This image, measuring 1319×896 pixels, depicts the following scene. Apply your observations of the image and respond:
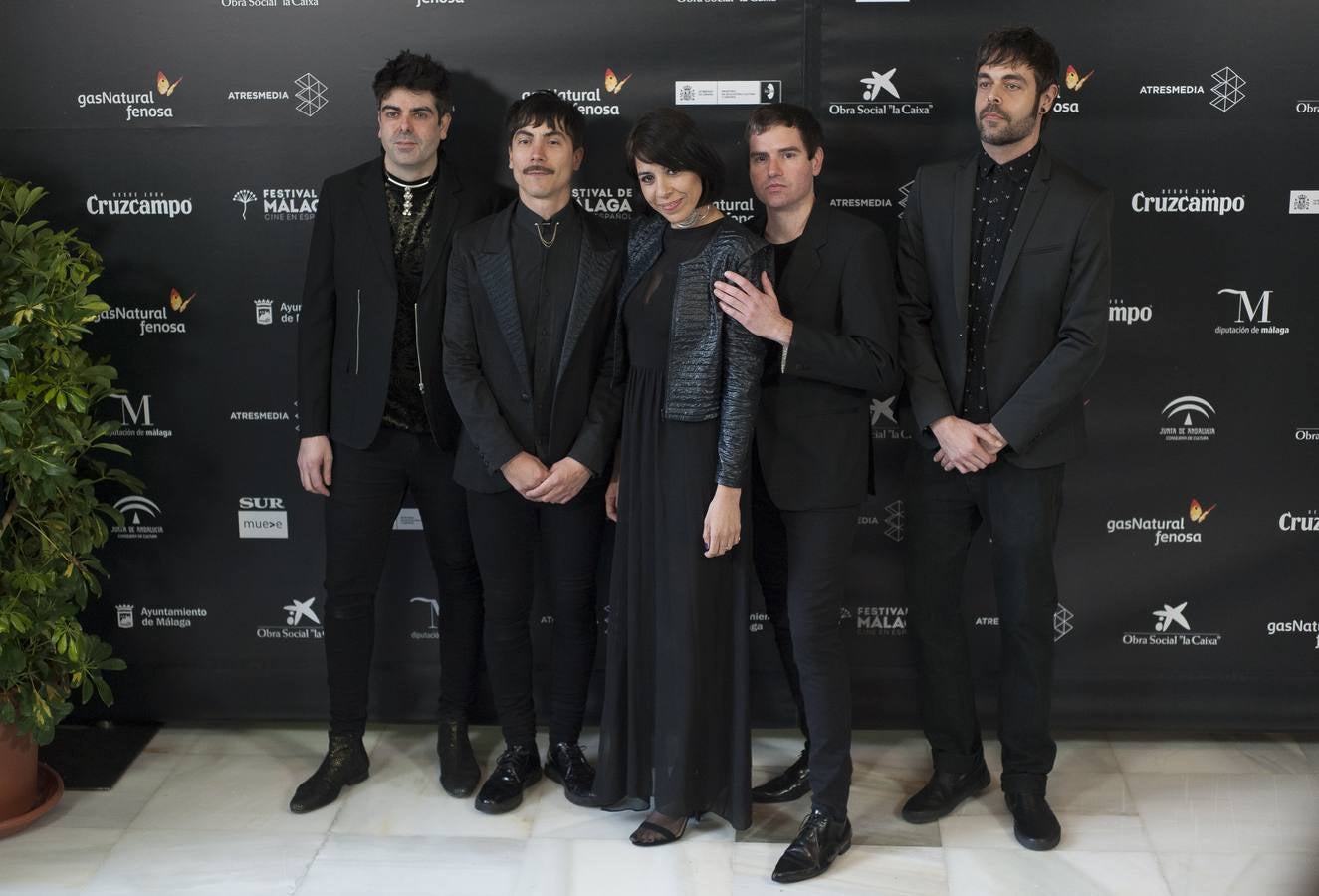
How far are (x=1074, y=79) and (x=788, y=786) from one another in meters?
2.01

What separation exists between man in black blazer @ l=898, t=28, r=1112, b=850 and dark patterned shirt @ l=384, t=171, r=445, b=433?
1187 millimetres

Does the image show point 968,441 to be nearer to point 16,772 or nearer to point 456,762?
point 456,762

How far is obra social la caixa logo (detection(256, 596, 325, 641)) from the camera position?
13.9 ft

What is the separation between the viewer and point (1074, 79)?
3.82 meters

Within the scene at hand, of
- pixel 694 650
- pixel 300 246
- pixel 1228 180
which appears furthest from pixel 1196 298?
pixel 300 246

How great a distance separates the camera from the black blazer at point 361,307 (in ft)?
11.7

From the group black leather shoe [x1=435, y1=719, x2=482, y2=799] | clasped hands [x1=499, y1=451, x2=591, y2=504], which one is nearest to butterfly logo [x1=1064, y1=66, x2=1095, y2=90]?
clasped hands [x1=499, y1=451, x2=591, y2=504]

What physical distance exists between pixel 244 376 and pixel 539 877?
5.44 ft

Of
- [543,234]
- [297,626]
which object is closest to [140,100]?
[543,234]

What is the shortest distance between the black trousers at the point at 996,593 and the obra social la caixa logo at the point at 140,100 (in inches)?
87.8

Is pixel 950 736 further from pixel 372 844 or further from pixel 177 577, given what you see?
pixel 177 577

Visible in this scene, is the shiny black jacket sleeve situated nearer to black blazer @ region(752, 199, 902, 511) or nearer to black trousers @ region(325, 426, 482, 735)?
black blazer @ region(752, 199, 902, 511)

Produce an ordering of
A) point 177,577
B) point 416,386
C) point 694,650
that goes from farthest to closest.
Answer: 1. point 177,577
2. point 416,386
3. point 694,650

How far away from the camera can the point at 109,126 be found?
3.97 m
